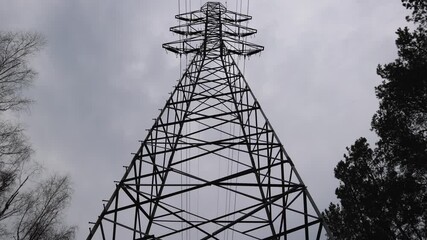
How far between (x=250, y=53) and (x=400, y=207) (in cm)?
802

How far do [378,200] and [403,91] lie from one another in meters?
4.86

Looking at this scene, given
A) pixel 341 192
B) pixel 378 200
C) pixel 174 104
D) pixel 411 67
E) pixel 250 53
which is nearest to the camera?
pixel 174 104

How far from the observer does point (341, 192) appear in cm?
1469

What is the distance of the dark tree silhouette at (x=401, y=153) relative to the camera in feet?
34.6

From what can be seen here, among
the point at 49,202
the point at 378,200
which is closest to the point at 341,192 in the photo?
the point at 378,200

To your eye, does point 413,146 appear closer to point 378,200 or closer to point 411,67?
point 411,67

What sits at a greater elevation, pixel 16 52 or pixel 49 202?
pixel 16 52

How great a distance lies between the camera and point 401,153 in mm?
10797

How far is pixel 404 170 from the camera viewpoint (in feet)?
36.9

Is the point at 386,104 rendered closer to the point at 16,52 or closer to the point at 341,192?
the point at 341,192

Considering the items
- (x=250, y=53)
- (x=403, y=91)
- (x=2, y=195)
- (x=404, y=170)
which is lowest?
(x=2, y=195)

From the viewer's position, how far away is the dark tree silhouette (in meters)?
10.5

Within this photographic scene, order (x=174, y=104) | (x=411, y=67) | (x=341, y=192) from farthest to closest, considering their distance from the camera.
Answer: (x=341, y=192), (x=411, y=67), (x=174, y=104)

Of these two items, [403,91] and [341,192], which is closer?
[403,91]
